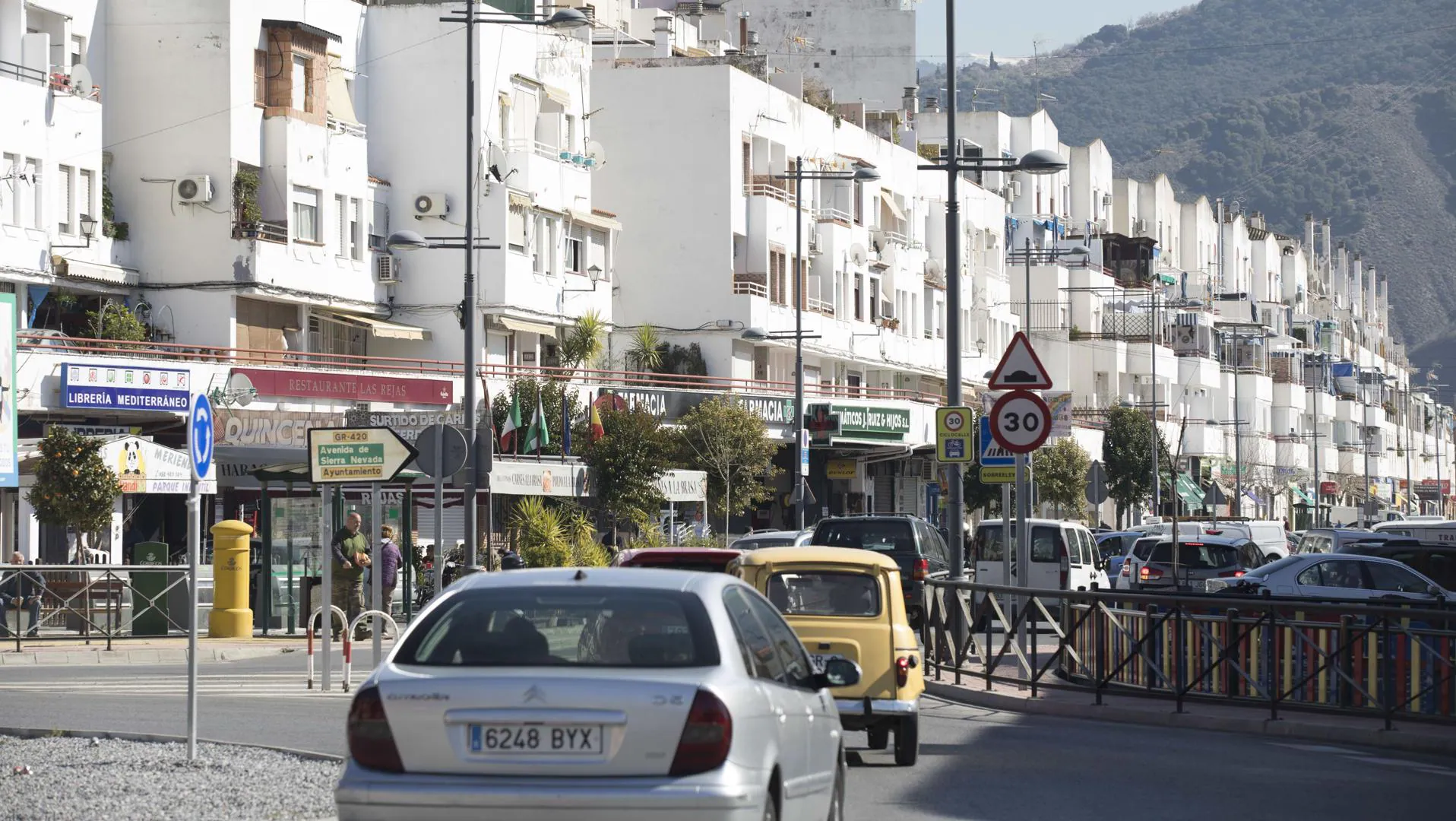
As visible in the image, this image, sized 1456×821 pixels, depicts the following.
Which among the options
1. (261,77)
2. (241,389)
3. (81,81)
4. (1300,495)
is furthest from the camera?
(1300,495)

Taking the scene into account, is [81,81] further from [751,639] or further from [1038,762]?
[751,639]

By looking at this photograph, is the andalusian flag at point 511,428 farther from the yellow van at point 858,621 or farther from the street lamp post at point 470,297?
the yellow van at point 858,621

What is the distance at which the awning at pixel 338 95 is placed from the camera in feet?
169

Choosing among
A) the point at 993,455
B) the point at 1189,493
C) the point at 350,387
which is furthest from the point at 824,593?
the point at 1189,493

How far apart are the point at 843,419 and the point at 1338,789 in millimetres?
49738

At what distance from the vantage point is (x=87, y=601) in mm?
28172

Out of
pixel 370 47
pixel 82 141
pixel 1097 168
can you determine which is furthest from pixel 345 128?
pixel 1097 168

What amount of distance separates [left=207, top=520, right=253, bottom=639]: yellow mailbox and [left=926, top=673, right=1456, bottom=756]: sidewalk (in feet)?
41.8

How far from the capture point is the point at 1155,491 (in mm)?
86188

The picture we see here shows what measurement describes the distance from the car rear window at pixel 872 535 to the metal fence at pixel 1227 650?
699 cm

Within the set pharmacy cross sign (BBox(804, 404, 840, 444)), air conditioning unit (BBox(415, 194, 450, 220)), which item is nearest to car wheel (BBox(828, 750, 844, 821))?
air conditioning unit (BBox(415, 194, 450, 220))

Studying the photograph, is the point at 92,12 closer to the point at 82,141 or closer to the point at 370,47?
the point at 82,141

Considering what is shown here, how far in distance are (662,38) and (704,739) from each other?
65.0 metres

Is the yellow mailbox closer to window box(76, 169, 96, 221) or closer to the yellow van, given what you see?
the yellow van
